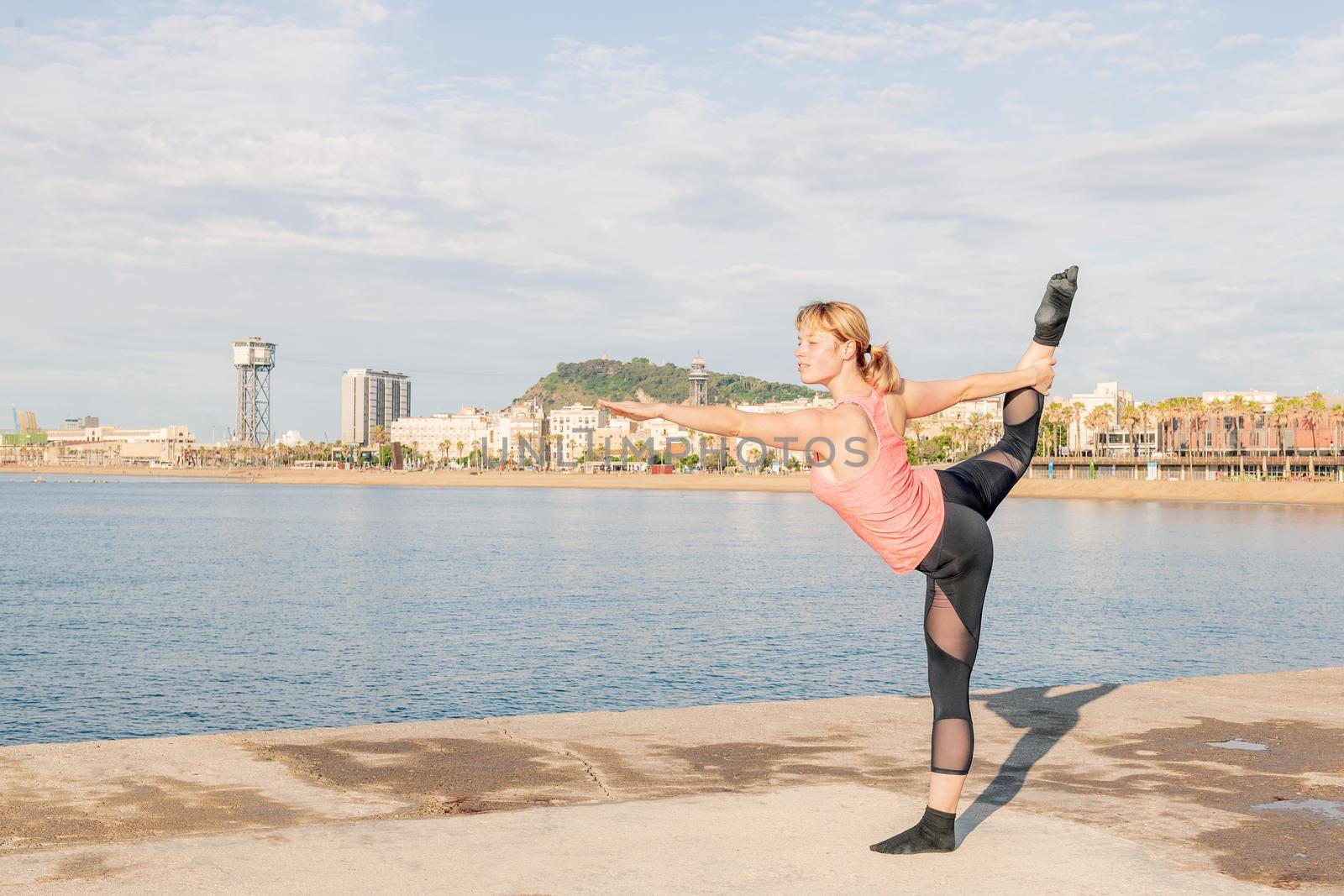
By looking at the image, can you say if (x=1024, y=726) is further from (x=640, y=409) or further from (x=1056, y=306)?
(x=640, y=409)

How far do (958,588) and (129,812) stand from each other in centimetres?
399

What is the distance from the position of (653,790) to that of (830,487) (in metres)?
2.18

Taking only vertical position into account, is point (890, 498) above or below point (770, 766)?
above

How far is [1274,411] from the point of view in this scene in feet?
491

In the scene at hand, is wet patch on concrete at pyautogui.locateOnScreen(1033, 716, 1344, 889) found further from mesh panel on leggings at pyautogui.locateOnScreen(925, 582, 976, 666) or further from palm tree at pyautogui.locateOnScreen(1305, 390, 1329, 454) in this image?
palm tree at pyautogui.locateOnScreen(1305, 390, 1329, 454)

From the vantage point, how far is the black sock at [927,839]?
4.96 metres

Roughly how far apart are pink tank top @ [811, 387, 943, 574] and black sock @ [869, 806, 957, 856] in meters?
1.04

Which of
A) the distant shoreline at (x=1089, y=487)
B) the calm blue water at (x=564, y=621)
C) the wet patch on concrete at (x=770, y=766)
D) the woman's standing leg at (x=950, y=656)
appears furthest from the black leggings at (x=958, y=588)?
the distant shoreline at (x=1089, y=487)

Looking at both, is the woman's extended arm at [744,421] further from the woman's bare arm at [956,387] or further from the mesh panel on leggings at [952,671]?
the mesh panel on leggings at [952,671]

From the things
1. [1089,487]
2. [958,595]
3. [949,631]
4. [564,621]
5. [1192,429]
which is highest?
[1192,429]

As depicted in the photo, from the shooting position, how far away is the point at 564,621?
30.7m

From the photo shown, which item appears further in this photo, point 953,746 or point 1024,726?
point 1024,726

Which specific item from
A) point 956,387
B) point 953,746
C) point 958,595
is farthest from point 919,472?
point 953,746

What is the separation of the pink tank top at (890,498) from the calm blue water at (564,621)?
14.0 m
